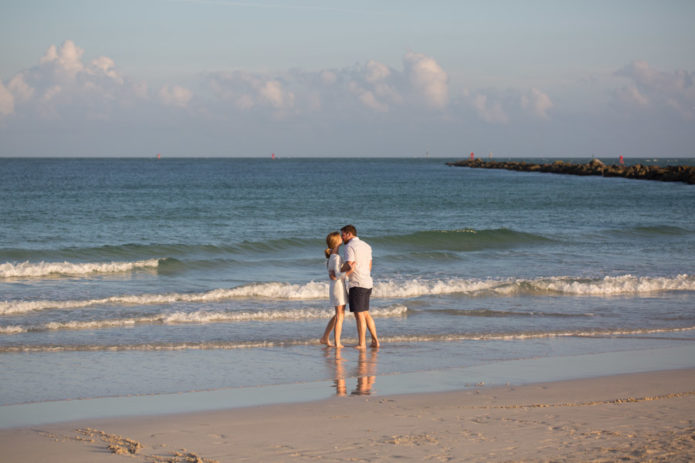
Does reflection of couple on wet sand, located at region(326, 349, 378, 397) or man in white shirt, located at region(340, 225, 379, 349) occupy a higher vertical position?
man in white shirt, located at region(340, 225, 379, 349)

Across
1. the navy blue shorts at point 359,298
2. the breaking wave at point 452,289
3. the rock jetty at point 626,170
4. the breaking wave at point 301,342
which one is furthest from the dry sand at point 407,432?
the rock jetty at point 626,170

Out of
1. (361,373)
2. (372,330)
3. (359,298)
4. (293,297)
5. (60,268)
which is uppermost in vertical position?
(359,298)

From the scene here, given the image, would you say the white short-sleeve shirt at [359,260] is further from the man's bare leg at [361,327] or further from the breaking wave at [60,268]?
the breaking wave at [60,268]

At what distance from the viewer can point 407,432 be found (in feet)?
20.4

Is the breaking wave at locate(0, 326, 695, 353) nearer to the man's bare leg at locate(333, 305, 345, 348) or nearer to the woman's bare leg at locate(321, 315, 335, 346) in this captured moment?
the woman's bare leg at locate(321, 315, 335, 346)

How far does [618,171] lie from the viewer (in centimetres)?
7656

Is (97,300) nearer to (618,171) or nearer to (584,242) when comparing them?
(584,242)

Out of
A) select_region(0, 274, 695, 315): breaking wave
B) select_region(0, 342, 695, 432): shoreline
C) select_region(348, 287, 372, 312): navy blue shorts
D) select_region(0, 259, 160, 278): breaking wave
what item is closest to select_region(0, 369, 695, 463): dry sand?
select_region(0, 342, 695, 432): shoreline

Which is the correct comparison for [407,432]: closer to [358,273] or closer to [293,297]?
[358,273]

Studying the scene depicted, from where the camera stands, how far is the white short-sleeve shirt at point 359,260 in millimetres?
9805

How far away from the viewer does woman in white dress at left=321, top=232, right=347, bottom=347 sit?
32.6ft

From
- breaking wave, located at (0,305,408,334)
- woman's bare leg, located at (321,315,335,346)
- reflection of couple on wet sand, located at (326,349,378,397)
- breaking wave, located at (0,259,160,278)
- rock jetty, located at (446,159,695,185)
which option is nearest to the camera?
reflection of couple on wet sand, located at (326,349,378,397)

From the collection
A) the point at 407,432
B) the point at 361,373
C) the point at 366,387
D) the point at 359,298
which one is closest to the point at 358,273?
the point at 359,298

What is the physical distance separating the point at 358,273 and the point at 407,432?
3874 millimetres
